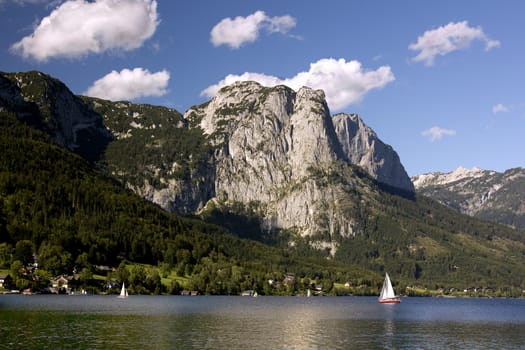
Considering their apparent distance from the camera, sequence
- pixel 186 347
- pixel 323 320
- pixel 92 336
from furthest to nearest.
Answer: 1. pixel 323 320
2. pixel 92 336
3. pixel 186 347

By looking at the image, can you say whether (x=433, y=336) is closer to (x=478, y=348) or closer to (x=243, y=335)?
(x=478, y=348)

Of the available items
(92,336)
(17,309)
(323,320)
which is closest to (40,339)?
(92,336)

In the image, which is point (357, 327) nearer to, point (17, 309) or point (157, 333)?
point (157, 333)

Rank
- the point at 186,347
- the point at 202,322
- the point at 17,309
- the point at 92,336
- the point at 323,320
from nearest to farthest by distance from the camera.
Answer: the point at 186,347 → the point at 92,336 → the point at 202,322 → the point at 17,309 → the point at 323,320

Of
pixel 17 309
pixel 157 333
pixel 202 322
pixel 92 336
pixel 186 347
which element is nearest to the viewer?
pixel 186 347

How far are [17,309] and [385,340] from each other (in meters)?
73.1

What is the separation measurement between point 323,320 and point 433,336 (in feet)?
107

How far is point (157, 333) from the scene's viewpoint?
93500mm

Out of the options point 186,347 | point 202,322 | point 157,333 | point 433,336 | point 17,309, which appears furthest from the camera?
point 17,309

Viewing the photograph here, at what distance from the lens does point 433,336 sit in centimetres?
10612

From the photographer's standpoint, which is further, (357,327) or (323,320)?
(323,320)

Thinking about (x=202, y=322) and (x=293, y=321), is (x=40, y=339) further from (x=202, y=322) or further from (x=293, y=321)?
(x=293, y=321)

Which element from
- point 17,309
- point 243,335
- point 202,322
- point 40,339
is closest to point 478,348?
point 243,335

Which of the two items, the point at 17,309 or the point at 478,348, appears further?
the point at 17,309
